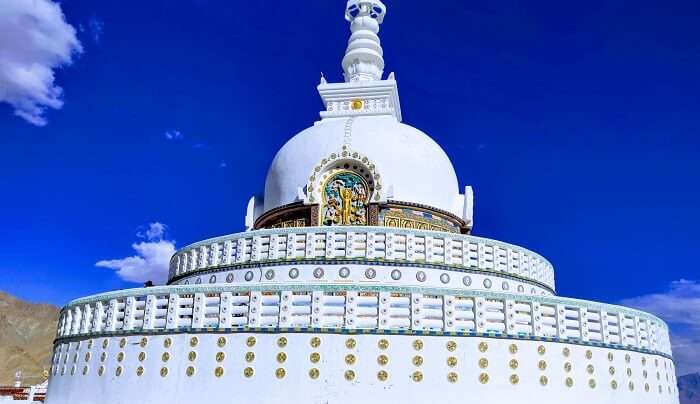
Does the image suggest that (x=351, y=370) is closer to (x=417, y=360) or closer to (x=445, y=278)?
(x=417, y=360)

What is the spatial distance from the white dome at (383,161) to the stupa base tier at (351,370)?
21.7 ft

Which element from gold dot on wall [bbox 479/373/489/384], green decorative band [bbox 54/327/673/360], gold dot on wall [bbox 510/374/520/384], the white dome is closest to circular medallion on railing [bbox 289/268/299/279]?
green decorative band [bbox 54/327/673/360]

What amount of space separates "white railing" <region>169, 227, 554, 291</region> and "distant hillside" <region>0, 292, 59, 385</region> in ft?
136

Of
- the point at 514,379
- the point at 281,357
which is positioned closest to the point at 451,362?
the point at 514,379

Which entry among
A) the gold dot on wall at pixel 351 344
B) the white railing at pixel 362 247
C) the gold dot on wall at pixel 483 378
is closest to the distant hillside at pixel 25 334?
the white railing at pixel 362 247

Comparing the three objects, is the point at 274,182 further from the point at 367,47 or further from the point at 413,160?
the point at 367,47

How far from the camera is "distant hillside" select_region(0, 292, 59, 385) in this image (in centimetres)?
4953

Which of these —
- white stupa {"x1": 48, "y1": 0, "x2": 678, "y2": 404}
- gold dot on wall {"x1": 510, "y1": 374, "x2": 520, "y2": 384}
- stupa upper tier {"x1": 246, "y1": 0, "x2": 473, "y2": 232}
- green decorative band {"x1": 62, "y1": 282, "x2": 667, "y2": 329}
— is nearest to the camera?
white stupa {"x1": 48, "y1": 0, "x2": 678, "y2": 404}

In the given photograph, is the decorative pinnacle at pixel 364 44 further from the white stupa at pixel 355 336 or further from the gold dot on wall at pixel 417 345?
the gold dot on wall at pixel 417 345

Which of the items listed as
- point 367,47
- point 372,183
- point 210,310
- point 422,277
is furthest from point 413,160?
point 210,310

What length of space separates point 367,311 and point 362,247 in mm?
3246

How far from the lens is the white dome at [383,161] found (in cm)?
1706

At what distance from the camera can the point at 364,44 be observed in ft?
72.8

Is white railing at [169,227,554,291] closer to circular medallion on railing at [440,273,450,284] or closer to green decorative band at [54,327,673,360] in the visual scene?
circular medallion on railing at [440,273,450,284]
